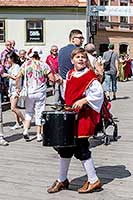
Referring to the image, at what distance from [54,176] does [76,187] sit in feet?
1.83

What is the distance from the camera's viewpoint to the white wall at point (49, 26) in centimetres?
3559

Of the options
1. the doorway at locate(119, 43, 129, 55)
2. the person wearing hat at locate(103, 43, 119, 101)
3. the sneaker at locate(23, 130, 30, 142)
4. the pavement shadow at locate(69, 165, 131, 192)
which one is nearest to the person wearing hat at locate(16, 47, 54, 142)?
the sneaker at locate(23, 130, 30, 142)

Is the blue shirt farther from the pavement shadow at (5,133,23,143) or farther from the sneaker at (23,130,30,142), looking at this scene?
the pavement shadow at (5,133,23,143)

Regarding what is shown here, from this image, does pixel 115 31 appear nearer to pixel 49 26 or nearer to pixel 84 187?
pixel 49 26

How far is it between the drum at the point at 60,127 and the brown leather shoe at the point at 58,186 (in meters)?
0.54

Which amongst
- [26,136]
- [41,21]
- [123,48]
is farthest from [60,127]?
[123,48]

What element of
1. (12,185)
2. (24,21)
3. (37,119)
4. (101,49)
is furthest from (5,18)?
(12,185)

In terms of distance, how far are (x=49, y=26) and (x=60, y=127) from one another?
31.6 m

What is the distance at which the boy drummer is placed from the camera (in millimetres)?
5254

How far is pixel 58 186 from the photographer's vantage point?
5508mm

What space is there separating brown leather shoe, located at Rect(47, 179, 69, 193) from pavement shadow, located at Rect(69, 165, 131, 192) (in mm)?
→ 95

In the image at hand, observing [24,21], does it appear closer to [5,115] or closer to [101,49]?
[101,49]

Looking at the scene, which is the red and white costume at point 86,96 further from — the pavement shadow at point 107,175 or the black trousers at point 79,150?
the pavement shadow at point 107,175

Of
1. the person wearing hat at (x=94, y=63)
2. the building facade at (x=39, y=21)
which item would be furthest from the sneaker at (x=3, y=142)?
the building facade at (x=39, y=21)
